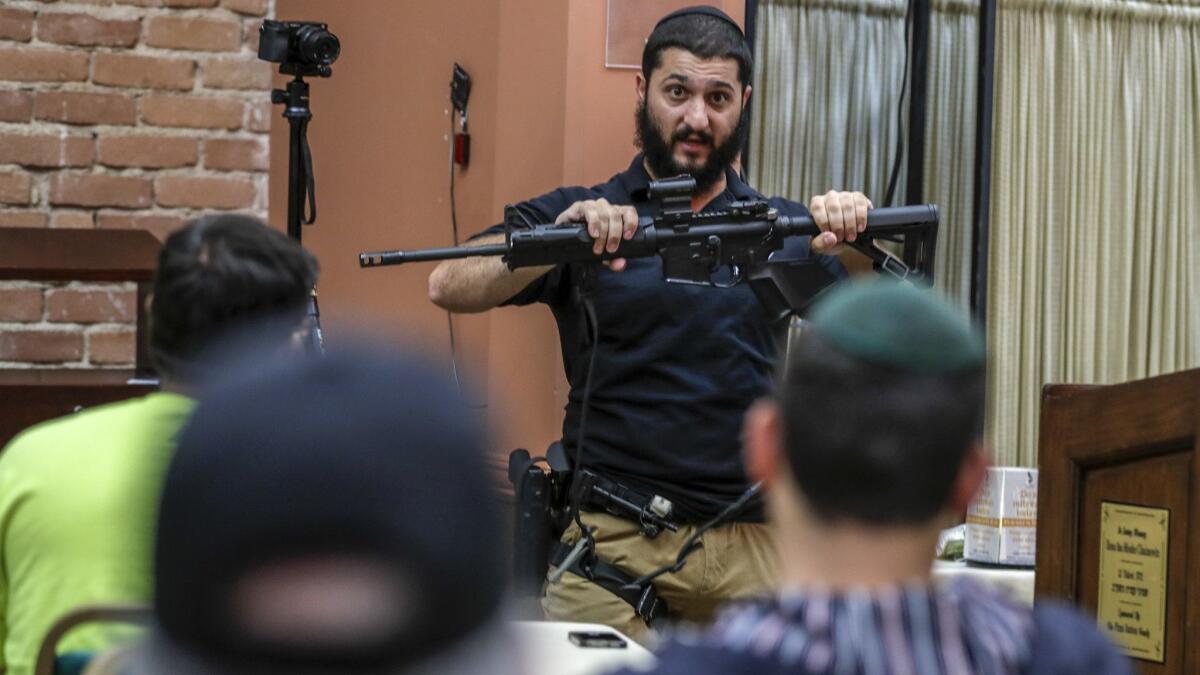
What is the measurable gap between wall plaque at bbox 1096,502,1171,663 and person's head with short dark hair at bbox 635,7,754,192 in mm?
995

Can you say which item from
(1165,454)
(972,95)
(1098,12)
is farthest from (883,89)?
(1165,454)

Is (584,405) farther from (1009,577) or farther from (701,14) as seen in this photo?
(1009,577)

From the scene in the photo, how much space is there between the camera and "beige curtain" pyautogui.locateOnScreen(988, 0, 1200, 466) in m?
3.79

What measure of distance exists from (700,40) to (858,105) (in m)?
0.79

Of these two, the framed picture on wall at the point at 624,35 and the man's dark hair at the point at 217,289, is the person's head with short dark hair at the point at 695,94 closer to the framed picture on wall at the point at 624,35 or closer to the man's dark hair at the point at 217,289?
the framed picture on wall at the point at 624,35

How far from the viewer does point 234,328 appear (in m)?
1.54

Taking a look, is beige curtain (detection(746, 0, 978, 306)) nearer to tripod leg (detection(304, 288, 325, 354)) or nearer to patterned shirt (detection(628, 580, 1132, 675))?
tripod leg (detection(304, 288, 325, 354))

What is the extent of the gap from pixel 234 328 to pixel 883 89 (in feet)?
7.96

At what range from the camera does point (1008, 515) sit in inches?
123

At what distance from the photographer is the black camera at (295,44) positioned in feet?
11.7

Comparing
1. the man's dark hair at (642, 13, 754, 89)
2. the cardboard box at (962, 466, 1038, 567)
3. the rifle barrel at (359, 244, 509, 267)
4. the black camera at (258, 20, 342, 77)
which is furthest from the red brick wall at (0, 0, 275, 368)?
the cardboard box at (962, 466, 1038, 567)

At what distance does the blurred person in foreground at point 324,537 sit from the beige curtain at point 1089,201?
3348mm

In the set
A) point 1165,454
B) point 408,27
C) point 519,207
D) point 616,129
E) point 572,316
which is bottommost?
point 1165,454

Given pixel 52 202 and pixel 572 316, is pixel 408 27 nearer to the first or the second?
pixel 52 202
